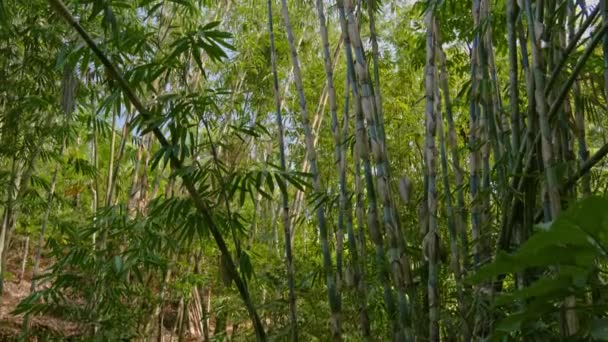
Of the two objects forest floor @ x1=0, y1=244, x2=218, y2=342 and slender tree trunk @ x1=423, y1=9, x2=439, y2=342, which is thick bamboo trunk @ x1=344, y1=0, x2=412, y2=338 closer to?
slender tree trunk @ x1=423, y1=9, x2=439, y2=342

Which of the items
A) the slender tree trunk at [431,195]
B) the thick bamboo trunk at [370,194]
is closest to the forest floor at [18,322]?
the thick bamboo trunk at [370,194]

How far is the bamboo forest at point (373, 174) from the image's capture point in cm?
91

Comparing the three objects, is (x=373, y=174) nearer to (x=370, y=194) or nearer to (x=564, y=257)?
(x=370, y=194)

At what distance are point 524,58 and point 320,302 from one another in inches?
91.0

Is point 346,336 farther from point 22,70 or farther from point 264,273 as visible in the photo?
point 22,70

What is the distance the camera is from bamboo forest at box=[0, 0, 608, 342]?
0.91m

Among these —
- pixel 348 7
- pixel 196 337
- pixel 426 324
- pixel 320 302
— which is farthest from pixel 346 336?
pixel 196 337

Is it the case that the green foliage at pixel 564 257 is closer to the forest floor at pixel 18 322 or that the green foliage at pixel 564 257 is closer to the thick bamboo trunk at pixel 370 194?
the thick bamboo trunk at pixel 370 194

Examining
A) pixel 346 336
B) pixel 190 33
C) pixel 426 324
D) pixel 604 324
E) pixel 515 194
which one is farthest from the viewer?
pixel 346 336

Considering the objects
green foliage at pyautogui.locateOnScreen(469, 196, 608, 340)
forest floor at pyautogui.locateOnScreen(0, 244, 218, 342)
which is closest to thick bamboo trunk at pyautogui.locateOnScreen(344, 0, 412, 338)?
green foliage at pyautogui.locateOnScreen(469, 196, 608, 340)

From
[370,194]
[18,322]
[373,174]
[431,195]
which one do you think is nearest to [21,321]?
[18,322]

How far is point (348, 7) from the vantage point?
162cm

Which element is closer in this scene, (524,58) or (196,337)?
(524,58)

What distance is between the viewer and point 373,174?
2.53 meters
